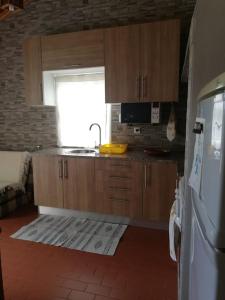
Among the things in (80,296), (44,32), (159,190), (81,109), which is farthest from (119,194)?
(44,32)

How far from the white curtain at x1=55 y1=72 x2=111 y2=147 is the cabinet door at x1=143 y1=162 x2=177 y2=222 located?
1047 mm

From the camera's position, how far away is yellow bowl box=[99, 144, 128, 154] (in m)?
3.10

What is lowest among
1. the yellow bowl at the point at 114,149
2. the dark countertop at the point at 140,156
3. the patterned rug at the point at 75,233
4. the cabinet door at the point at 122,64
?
the patterned rug at the point at 75,233

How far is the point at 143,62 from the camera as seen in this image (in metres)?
2.82

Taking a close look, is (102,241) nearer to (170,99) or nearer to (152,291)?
(152,291)

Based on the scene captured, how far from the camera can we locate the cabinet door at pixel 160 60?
2.70m

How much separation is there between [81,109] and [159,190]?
5.64ft

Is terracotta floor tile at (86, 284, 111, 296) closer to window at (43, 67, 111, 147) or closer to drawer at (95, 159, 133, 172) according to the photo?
drawer at (95, 159, 133, 172)

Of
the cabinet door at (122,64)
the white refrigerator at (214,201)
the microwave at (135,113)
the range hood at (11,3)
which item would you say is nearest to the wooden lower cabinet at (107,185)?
the microwave at (135,113)

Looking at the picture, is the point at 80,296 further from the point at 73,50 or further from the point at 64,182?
the point at 73,50

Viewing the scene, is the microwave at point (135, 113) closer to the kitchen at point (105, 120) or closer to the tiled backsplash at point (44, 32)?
the kitchen at point (105, 120)

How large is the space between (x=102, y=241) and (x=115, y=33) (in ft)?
8.07

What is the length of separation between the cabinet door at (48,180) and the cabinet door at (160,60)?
1.49m

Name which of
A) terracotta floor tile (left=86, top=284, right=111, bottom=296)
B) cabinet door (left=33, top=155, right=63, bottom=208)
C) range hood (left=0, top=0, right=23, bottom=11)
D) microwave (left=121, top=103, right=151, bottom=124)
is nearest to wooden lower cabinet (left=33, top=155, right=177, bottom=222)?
cabinet door (left=33, top=155, right=63, bottom=208)
